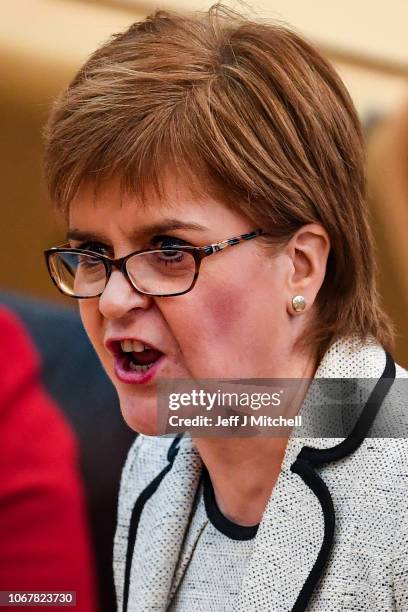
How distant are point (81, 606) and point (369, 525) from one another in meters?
0.74

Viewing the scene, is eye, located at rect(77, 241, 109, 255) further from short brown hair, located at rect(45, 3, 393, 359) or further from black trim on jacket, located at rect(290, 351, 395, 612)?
black trim on jacket, located at rect(290, 351, 395, 612)

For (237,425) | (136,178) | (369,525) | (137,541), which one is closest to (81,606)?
(137,541)

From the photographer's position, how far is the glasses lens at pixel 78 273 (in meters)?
1.18

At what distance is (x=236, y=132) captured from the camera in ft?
3.62

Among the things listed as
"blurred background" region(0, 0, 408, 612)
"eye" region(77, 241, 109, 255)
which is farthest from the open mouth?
"blurred background" region(0, 0, 408, 612)

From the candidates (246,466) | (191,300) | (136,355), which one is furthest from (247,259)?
(246,466)

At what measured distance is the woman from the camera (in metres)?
1.08

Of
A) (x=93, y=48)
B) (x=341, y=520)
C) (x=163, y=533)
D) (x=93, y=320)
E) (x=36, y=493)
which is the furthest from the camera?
(x=93, y=48)

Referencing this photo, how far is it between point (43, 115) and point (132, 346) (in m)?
0.76

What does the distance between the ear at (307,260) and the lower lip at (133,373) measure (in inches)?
7.5

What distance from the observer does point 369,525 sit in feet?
3.45

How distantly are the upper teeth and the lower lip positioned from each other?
15 mm

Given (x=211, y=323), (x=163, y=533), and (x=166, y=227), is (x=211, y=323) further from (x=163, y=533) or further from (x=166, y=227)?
(x=163, y=533)

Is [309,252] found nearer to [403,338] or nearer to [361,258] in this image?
[361,258]
